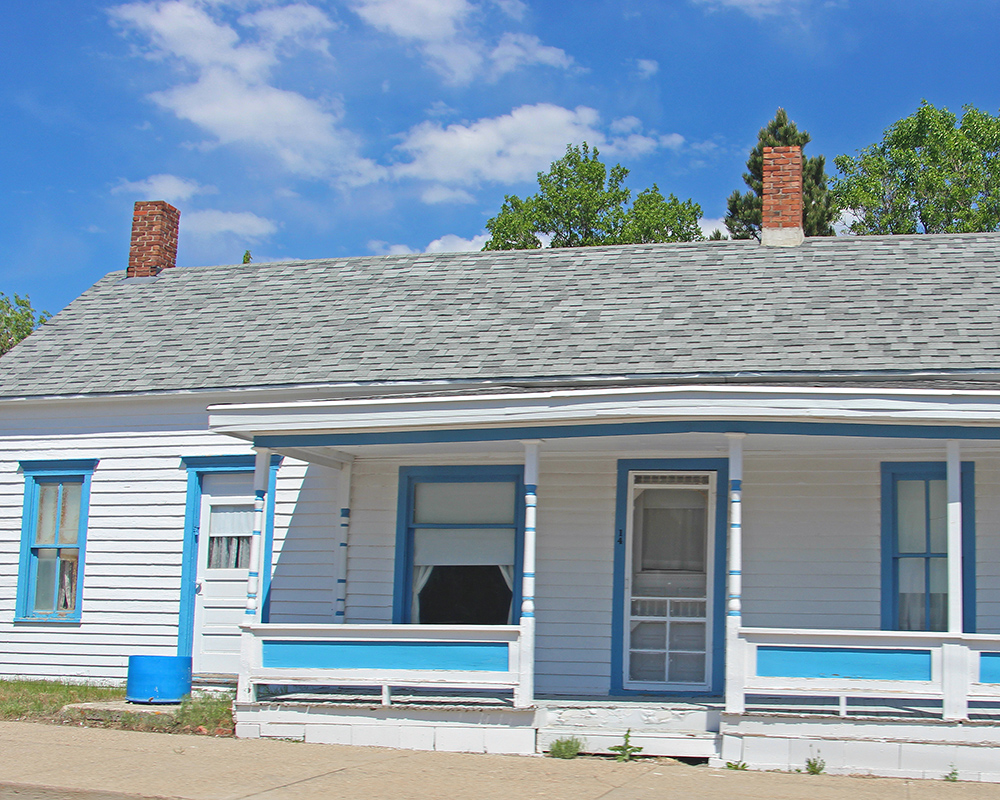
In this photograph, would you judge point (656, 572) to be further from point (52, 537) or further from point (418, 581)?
point (52, 537)

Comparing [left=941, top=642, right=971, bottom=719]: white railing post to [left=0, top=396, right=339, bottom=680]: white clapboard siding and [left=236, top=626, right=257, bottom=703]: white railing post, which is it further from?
[left=0, top=396, right=339, bottom=680]: white clapboard siding

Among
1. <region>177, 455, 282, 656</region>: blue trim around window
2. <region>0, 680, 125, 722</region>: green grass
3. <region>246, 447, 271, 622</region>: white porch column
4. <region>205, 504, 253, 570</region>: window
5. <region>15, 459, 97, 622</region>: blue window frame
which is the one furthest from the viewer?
<region>15, 459, 97, 622</region>: blue window frame

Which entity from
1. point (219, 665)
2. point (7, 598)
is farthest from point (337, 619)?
point (7, 598)

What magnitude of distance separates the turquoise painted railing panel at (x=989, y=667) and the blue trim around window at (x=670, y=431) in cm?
161

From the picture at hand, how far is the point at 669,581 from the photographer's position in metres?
10.1

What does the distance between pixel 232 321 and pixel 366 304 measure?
168cm

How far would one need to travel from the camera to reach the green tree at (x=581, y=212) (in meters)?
36.2

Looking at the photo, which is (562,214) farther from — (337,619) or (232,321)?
(337,619)

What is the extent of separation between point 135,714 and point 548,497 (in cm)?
423

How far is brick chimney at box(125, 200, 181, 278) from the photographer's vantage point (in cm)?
1500

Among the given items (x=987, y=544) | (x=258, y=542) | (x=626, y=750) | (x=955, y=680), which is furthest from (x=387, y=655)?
(x=987, y=544)

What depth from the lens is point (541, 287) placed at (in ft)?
41.7

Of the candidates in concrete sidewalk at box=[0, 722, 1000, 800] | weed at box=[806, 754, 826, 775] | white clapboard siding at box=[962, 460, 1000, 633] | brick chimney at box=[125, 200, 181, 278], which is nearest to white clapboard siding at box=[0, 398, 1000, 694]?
white clapboard siding at box=[962, 460, 1000, 633]

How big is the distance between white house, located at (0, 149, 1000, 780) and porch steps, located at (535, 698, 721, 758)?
29 mm
